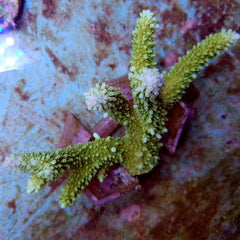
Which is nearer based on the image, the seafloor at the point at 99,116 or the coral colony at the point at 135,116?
the coral colony at the point at 135,116

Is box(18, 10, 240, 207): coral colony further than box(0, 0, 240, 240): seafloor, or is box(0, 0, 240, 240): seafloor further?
box(0, 0, 240, 240): seafloor

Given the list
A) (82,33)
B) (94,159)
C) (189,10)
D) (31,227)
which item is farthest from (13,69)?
(189,10)

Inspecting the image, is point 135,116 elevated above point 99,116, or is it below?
below

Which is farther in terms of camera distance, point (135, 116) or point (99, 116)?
point (99, 116)

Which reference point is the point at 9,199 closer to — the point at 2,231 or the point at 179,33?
the point at 2,231
